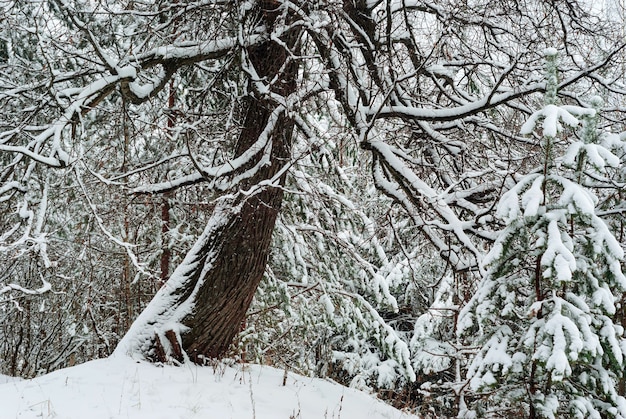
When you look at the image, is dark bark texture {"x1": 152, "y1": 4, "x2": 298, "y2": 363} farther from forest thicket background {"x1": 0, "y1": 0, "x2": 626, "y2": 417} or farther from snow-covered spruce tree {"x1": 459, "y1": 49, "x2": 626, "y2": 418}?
snow-covered spruce tree {"x1": 459, "y1": 49, "x2": 626, "y2": 418}

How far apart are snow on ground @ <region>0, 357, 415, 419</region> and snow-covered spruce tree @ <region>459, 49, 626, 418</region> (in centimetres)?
151

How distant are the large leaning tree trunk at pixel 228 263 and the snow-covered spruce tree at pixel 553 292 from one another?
6.61 ft

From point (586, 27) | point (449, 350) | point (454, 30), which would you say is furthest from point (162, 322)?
point (449, 350)

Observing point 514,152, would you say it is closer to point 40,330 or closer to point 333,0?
point 333,0

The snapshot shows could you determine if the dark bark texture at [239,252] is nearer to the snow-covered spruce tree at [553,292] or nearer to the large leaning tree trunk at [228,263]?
the large leaning tree trunk at [228,263]

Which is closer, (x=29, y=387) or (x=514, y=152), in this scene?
(x=29, y=387)

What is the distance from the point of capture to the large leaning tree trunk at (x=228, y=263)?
447 cm

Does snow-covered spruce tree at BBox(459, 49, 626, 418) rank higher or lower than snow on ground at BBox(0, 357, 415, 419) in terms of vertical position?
higher

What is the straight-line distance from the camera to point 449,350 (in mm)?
10273

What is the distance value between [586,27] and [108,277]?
8.53 meters

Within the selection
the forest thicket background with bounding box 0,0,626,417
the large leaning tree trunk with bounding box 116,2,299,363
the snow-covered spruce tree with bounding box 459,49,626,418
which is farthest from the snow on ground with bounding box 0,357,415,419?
the snow-covered spruce tree with bounding box 459,49,626,418

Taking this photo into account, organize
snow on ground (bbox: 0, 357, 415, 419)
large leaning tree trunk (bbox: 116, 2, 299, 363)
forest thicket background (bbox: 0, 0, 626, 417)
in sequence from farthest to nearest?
large leaning tree trunk (bbox: 116, 2, 299, 363) → snow on ground (bbox: 0, 357, 415, 419) → forest thicket background (bbox: 0, 0, 626, 417)

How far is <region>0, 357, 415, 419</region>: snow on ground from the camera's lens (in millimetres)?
3576

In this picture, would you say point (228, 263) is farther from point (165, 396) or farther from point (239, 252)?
point (165, 396)
